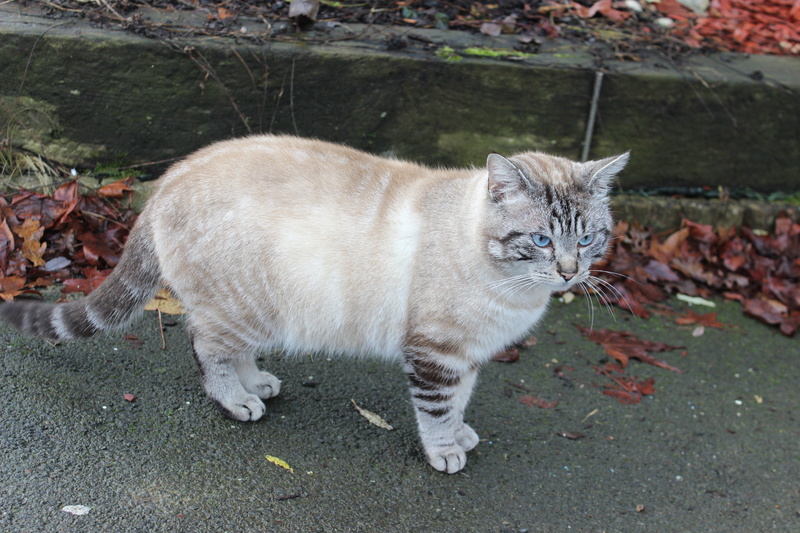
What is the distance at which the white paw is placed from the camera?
325cm

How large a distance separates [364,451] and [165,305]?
1.55m

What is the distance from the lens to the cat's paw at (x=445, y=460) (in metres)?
3.18

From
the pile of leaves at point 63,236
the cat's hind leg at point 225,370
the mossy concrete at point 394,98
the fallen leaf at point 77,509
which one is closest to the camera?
the fallen leaf at point 77,509

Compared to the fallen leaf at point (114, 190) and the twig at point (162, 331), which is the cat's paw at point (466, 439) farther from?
the fallen leaf at point (114, 190)

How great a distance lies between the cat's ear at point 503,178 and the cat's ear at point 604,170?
1.03ft

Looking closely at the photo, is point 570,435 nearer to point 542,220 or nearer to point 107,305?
point 542,220

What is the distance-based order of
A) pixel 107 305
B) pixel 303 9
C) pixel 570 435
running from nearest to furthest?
pixel 107 305
pixel 570 435
pixel 303 9

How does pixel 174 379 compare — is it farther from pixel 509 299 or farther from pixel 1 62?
pixel 1 62

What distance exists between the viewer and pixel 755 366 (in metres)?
4.43

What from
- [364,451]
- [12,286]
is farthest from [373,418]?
[12,286]

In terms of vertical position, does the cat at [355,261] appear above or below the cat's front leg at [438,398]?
above

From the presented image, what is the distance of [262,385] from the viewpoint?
347cm

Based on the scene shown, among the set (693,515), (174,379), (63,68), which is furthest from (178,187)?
(693,515)

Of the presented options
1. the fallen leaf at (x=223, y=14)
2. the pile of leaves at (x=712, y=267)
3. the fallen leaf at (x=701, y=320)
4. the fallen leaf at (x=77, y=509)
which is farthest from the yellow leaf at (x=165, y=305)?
the fallen leaf at (x=701, y=320)
